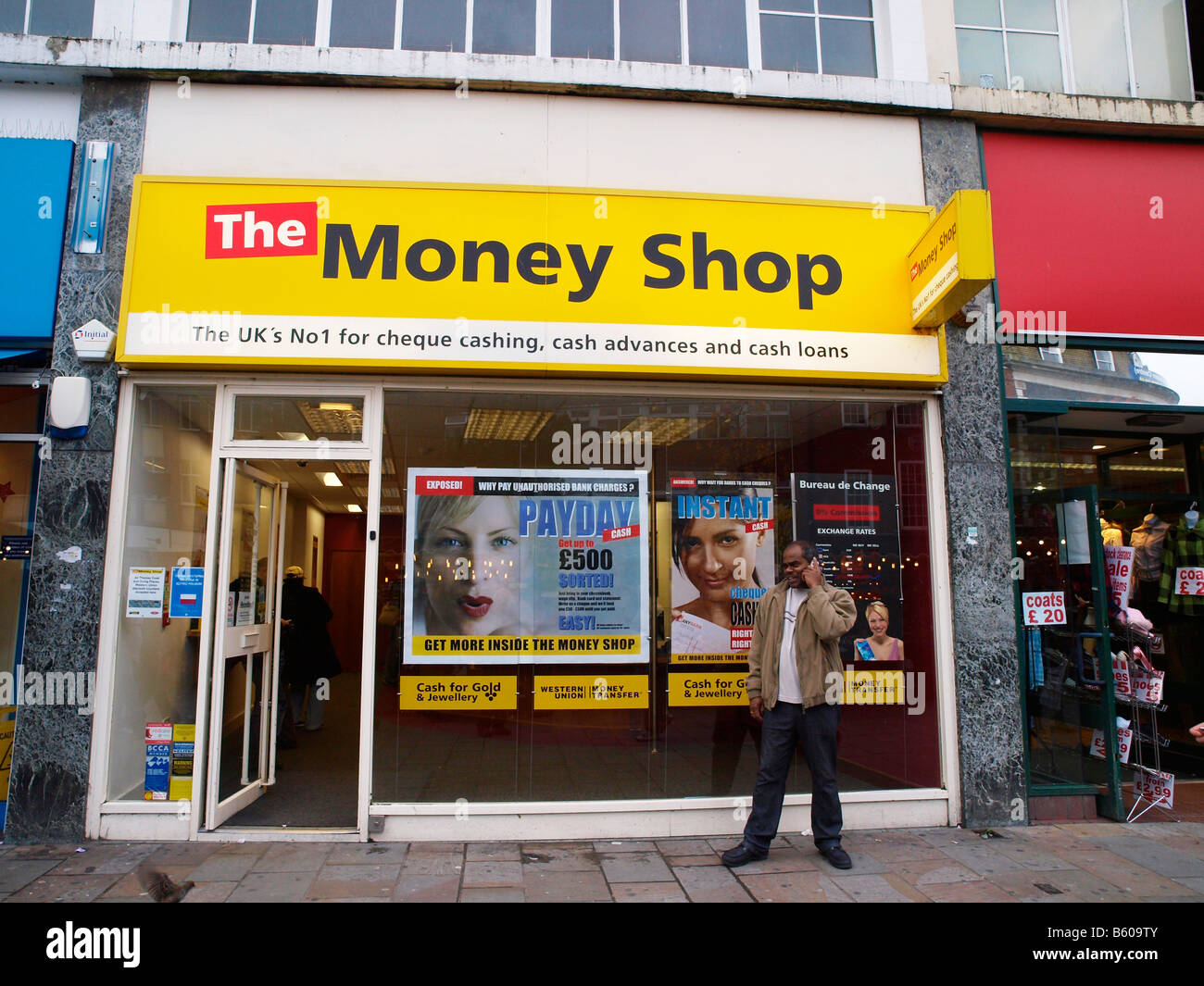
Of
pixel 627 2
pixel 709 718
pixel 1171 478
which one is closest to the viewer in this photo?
pixel 709 718

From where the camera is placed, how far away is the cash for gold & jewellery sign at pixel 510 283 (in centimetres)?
538

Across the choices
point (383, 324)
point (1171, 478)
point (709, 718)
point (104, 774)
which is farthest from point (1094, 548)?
point (104, 774)

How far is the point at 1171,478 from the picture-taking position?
719 centimetres

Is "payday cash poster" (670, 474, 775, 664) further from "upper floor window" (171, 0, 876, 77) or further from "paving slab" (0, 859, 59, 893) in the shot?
"paving slab" (0, 859, 59, 893)

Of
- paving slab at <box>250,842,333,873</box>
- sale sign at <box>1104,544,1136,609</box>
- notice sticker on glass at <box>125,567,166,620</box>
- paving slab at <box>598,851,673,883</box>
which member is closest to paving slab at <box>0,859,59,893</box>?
paving slab at <box>250,842,333,873</box>

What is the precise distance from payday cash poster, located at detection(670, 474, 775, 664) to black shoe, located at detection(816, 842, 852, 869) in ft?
4.48

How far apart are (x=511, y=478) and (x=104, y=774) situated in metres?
3.41

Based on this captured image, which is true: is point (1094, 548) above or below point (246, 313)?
below

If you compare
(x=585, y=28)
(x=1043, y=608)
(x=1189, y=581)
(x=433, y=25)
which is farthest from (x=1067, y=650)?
(x=433, y=25)

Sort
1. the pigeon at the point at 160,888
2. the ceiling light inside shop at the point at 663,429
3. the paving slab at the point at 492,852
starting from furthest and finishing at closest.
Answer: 1. the ceiling light inside shop at the point at 663,429
2. the paving slab at the point at 492,852
3. the pigeon at the point at 160,888

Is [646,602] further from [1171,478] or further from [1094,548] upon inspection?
[1171,478]

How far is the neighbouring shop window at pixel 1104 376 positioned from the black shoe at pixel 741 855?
4013 mm

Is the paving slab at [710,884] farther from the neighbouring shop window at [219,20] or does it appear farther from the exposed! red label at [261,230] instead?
the neighbouring shop window at [219,20]

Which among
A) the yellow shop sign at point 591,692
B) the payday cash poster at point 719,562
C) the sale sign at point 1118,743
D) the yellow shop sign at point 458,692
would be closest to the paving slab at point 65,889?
the yellow shop sign at point 458,692
